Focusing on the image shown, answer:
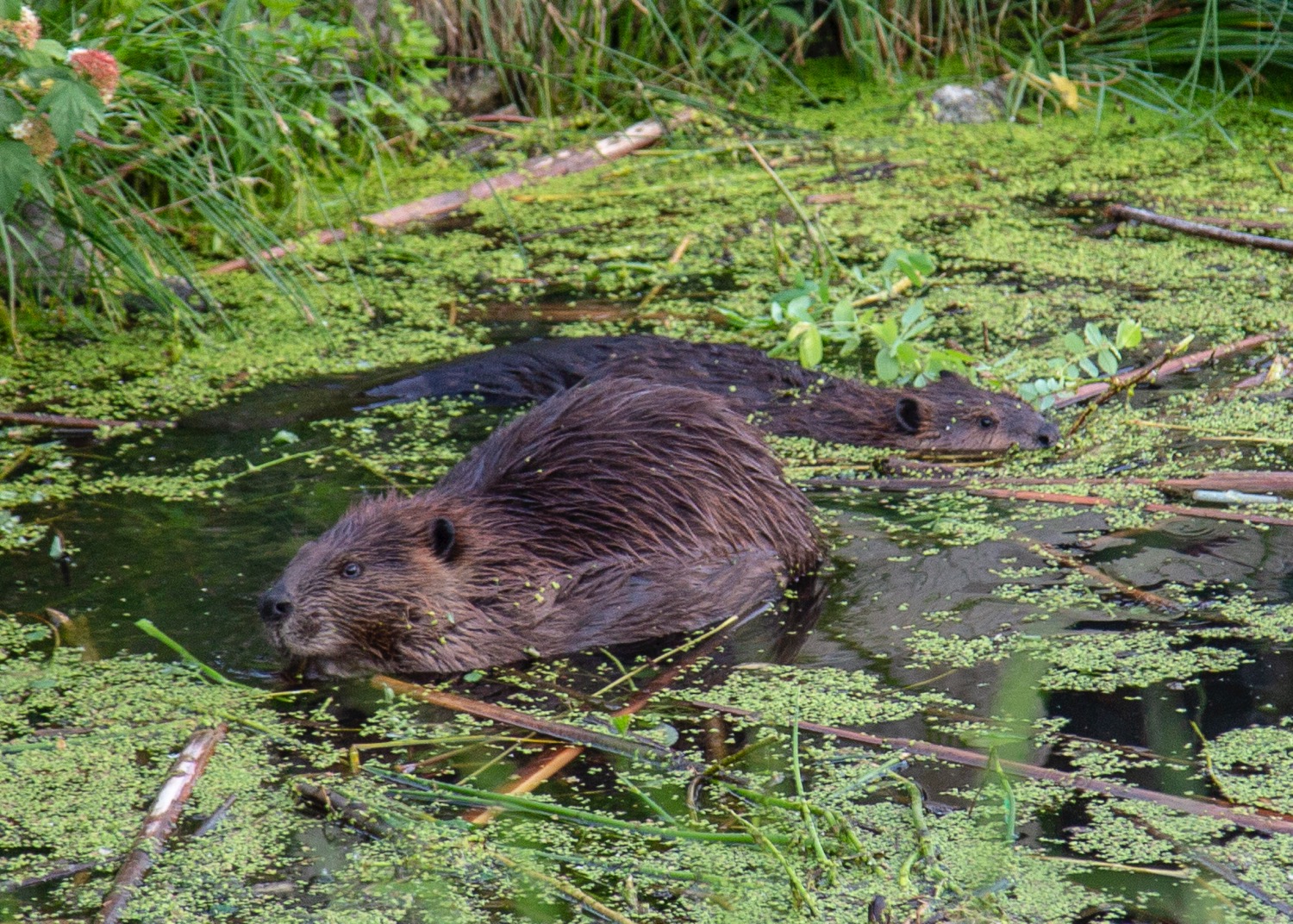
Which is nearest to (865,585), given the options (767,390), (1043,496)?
(1043,496)

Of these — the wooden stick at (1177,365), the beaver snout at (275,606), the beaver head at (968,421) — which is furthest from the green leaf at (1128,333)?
the beaver snout at (275,606)

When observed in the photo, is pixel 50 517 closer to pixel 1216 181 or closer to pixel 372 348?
pixel 372 348

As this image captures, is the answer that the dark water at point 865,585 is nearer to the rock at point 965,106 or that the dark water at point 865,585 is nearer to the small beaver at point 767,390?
the small beaver at point 767,390

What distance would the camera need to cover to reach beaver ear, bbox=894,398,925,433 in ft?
15.2

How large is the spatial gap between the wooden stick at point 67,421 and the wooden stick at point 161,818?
1.74 metres

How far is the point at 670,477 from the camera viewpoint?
3658 millimetres

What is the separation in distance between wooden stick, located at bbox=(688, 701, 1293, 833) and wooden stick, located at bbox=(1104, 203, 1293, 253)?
138 inches

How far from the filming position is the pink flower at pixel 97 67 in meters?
3.60

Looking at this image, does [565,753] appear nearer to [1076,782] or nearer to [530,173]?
[1076,782]

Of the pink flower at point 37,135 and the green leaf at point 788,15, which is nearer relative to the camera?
the pink flower at point 37,135

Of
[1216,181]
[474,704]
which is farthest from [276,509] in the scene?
[1216,181]

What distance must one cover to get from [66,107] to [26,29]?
178 mm

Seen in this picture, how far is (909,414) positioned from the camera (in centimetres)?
464

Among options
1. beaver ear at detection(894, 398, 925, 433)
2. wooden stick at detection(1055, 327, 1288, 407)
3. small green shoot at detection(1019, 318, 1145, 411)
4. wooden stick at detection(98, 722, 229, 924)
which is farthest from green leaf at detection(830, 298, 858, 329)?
wooden stick at detection(98, 722, 229, 924)
